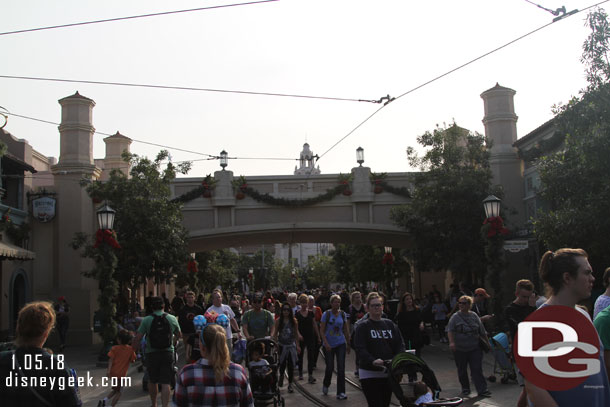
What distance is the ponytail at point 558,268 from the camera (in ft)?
12.3

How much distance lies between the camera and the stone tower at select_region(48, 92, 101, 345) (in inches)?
985

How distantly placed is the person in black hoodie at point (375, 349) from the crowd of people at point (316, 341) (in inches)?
0.5

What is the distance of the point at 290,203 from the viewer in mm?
28031

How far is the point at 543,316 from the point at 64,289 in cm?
2422

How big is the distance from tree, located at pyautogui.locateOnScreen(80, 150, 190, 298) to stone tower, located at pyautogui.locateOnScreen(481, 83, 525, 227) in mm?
13017

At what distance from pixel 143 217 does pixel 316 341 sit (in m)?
10.3

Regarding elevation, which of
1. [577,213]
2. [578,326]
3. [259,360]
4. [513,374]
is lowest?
[513,374]

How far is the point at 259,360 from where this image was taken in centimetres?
937

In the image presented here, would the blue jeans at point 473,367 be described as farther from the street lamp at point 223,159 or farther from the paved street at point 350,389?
the street lamp at point 223,159

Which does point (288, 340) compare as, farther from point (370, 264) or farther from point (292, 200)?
point (370, 264)

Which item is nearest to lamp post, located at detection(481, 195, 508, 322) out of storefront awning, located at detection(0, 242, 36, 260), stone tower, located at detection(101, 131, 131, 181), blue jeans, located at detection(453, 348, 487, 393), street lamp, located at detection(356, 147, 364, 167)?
blue jeans, located at detection(453, 348, 487, 393)

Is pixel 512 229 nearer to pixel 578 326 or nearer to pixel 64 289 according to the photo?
pixel 64 289

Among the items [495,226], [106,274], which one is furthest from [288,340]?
[106,274]

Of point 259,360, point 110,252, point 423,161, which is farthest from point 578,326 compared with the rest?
point 423,161
